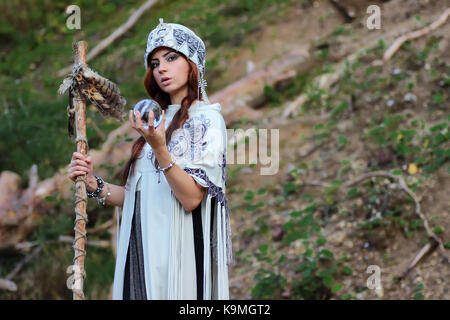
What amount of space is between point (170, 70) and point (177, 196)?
1.96 ft

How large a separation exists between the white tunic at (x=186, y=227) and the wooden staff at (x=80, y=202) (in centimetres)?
23

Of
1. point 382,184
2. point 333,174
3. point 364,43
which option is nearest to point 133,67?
point 364,43

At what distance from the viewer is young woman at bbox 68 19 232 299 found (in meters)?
2.95

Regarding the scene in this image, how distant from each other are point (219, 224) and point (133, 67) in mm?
5908

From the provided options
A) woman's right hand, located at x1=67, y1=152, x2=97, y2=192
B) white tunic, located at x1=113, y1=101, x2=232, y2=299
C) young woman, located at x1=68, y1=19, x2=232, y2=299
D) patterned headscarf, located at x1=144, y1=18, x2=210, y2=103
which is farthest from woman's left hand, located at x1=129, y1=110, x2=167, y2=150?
patterned headscarf, located at x1=144, y1=18, x2=210, y2=103

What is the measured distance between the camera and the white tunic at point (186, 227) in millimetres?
2947

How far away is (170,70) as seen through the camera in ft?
10.2

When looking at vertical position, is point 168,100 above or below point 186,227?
above

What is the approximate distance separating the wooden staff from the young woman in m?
0.07
